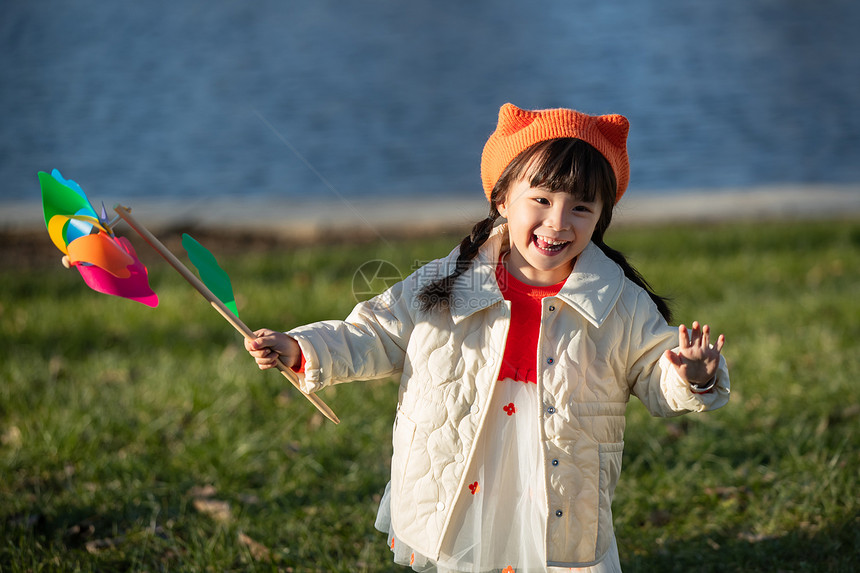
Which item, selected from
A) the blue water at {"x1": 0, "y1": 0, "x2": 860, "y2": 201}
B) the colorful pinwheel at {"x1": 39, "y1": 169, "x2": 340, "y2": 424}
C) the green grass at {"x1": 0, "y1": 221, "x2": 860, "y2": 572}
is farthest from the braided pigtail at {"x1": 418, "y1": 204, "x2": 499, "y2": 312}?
the blue water at {"x1": 0, "y1": 0, "x2": 860, "y2": 201}

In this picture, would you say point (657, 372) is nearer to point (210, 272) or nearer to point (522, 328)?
point (522, 328)

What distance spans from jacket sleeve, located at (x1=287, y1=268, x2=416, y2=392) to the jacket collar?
0.16 metres

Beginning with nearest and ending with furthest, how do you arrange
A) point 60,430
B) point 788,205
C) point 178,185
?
point 60,430 < point 788,205 < point 178,185

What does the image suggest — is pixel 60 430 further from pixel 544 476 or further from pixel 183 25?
pixel 183 25

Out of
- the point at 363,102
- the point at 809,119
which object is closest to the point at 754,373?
the point at 809,119

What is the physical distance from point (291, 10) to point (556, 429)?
1793cm

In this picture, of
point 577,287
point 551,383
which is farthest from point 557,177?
point 551,383

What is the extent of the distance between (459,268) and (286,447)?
1604 mm

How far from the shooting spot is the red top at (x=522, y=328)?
2.37m

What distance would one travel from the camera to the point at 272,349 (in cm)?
232

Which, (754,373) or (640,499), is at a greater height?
(754,373)

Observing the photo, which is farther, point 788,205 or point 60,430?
point 788,205

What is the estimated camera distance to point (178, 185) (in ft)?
30.5

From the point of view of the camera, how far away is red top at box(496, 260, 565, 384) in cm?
237
